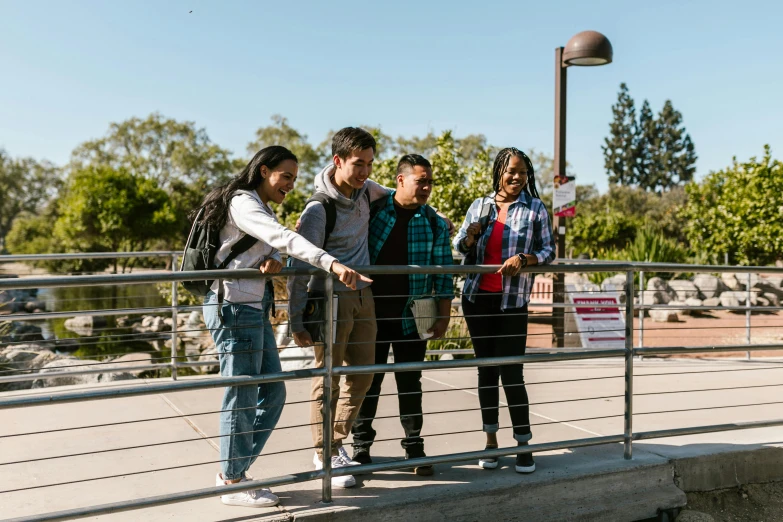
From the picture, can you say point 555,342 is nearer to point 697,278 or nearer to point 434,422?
point 434,422

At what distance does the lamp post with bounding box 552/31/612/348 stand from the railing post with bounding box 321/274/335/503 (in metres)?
5.34

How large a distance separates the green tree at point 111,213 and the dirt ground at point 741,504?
4554 centimetres

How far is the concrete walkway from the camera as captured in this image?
3484 mm

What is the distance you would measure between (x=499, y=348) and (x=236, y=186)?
164cm

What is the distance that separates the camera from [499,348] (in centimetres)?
402

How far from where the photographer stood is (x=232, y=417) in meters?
3.41

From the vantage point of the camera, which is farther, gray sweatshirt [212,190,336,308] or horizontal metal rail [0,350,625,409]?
gray sweatshirt [212,190,336,308]

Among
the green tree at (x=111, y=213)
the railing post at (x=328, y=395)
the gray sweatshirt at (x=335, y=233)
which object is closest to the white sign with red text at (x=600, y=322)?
the gray sweatshirt at (x=335, y=233)

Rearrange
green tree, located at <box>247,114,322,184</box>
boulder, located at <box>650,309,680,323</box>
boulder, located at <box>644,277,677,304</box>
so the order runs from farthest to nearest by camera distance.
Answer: green tree, located at <box>247,114,322,184</box> → boulder, located at <box>644,277,677,304</box> → boulder, located at <box>650,309,680,323</box>

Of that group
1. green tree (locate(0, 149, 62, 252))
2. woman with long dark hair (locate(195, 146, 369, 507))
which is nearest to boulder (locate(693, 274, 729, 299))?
woman with long dark hair (locate(195, 146, 369, 507))

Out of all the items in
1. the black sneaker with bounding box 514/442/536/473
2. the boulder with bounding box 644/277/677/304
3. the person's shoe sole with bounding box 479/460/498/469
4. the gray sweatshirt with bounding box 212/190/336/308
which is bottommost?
the person's shoe sole with bounding box 479/460/498/469

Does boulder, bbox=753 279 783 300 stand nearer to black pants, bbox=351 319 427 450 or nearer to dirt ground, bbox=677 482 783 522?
dirt ground, bbox=677 482 783 522

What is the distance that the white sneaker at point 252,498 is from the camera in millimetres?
3391

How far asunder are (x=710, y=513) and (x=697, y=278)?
12886mm
